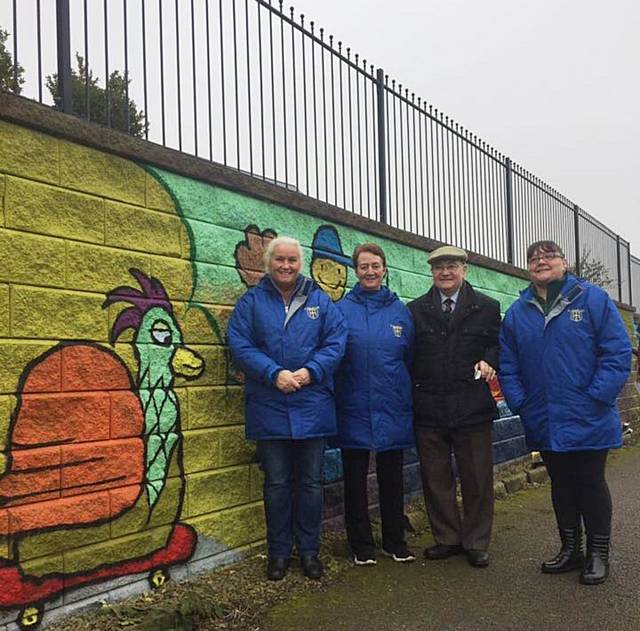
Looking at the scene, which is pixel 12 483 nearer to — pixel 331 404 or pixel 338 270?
pixel 331 404

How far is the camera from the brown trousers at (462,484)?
14.1ft

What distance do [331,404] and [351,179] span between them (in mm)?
2271

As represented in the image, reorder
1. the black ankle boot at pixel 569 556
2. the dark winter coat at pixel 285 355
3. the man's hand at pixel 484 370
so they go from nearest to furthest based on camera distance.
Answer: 1. the dark winter coat at pixel 285 355
2. the black ankle boot at pixel 569 556
3. the man's hand at pixel 484 370

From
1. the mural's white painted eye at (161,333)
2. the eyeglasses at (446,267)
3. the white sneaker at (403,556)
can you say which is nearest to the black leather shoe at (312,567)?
the white sneaker at (403,556)

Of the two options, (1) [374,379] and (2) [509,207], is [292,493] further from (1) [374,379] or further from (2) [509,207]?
(2) [509,207]

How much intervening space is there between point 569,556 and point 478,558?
490 millimetres

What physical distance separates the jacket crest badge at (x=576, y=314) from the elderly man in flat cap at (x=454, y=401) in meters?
0.53

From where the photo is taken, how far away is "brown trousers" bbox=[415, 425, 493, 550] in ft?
14.1

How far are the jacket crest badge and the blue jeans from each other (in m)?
1.48

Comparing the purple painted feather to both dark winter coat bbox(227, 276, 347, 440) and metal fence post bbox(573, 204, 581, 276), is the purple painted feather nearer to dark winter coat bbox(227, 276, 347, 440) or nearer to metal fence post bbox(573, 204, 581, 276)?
dark winter coat bbox(227, 276, 347, 440)

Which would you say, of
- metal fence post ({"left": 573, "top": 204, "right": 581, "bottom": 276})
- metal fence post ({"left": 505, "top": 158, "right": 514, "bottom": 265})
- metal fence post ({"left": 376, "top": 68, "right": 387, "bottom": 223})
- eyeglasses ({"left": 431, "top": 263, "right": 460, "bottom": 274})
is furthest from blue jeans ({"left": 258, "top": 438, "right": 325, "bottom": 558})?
metal fence post ({"left": 573, "top": 204, "right": 581, "bottom": 276})

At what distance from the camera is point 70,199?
3242 millimetres

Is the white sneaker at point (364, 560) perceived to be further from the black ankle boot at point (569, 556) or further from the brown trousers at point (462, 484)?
the black ankle boot at point (569, 556)

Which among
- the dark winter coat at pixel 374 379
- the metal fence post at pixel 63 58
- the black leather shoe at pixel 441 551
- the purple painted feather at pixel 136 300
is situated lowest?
the black leather shoe at pixel 441 551
